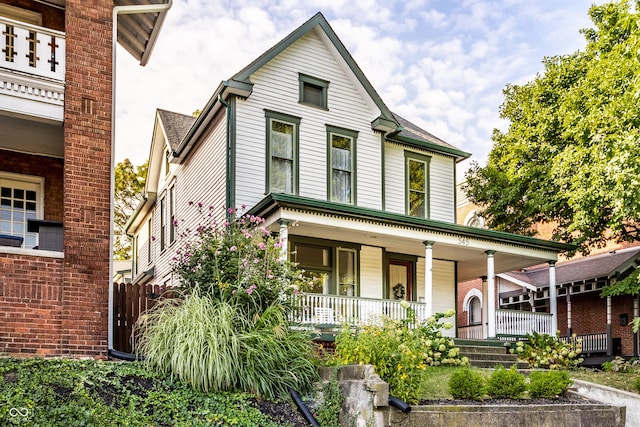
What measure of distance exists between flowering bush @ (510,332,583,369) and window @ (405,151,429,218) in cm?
470

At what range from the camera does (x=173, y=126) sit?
2039 cm

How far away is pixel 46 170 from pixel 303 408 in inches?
313

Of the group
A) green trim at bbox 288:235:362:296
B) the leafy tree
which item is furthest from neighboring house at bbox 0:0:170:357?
the leafy tree

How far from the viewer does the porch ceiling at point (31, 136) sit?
11.4 m

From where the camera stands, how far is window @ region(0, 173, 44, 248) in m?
13.0

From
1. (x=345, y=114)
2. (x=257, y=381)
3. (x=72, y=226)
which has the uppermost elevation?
(x=345, y=114)

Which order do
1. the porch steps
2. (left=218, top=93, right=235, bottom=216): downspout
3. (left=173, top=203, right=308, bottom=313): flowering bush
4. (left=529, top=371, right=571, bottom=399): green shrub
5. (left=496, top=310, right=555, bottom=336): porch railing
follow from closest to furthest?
1. (left=173, top=203, right=308, bottom=313): flowering bush
2. (left=529, top=371, right=571, bottom=399): green shrub
3. the porch steps
4. (left=218, top=93, right=235, bottom=216): downspout
5. (left=496, top=310, right=555, bottom=336): porch railing

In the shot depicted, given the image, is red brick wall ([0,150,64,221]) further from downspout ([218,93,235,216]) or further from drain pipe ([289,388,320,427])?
drain pipe ([289,388,320,427])

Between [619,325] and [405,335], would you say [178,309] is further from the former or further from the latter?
[619,325]

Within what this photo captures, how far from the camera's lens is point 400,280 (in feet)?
58.7

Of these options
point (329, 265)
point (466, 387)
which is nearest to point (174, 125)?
point (329, 265)

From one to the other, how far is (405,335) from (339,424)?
2.08 m

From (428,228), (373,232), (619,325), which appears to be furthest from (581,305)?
(373,232)

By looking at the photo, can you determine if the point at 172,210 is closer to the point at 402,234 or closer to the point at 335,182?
the point at 335,182
